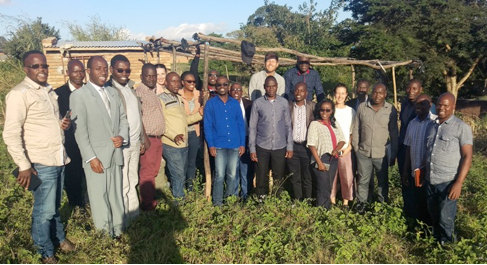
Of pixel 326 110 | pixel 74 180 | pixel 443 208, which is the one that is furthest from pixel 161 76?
pixel 443 208

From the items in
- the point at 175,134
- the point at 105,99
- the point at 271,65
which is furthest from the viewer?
the point at 271,65

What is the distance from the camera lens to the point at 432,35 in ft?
46.4

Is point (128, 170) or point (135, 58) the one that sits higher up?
point (135, 58)

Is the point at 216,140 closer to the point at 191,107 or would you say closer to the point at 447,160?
the point at 191,107

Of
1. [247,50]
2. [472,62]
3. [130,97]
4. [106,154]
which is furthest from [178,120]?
[472,62]

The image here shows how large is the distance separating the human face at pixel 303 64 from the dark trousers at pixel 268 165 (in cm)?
147

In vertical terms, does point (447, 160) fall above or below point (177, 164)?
above

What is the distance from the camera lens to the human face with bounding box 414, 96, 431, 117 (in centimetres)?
419

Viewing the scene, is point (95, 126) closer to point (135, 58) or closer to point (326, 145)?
point (326, 145)

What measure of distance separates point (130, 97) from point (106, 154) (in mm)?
792

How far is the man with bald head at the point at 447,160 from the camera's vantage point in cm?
351

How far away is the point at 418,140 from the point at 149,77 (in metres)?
3.33

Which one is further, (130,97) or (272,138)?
(272,138)

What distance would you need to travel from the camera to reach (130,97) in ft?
13.7
